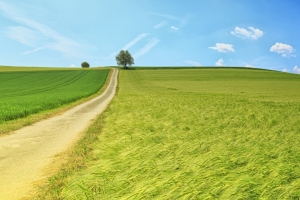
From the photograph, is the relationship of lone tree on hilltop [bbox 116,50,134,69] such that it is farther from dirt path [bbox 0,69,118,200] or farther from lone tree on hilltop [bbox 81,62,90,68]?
dirt path [bbox 0,69,118,200]

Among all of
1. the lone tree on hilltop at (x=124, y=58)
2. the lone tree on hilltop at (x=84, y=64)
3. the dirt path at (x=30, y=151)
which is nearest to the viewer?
the dirt path at (x=30, y=151)

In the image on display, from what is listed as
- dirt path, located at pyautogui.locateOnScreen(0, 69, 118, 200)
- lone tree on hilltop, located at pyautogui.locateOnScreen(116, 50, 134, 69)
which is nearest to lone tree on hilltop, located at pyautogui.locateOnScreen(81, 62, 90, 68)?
lone tree on hilltop, located at pyautogui.locateOnScreen(116, 50, 134, 69)

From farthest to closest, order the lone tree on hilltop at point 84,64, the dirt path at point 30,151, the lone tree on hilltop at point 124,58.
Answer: the lone tree on hilltop at point 84,64 → the lone tree on hilltop at point 124,58 → the dirt path at point 30,151

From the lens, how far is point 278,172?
15.7 feet

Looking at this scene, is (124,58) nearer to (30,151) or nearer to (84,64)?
(84,64)

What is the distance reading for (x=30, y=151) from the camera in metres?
9.38

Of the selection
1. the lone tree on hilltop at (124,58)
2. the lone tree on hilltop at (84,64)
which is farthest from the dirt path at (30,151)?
the lone tree on hilltop at (84,64)

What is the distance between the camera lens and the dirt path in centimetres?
640

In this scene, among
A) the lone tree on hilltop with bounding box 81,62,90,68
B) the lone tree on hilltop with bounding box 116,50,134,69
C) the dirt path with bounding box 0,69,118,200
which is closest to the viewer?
the dirt path with bounding box 0,69,118,200

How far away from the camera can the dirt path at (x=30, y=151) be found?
252 inches

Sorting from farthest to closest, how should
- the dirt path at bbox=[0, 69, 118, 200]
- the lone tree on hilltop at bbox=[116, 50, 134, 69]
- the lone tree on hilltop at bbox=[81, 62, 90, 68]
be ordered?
the lone tree on hilltop at bbox=[81, 62, 90, 68]
the lone tree on hilltop at bbox=[116, 50, 134, 69]
the dirt path at bbox=[0, 69, 118, 200]

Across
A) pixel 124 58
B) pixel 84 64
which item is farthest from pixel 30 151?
pixel 84 64

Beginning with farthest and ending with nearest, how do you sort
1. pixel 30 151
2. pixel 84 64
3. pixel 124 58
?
1. pixel 84 64
2. pixel 124 58
3. pixel 30 151

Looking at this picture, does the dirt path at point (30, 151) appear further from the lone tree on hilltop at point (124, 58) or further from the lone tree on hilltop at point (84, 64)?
the lone tree on hilltop at point (84, 64)
